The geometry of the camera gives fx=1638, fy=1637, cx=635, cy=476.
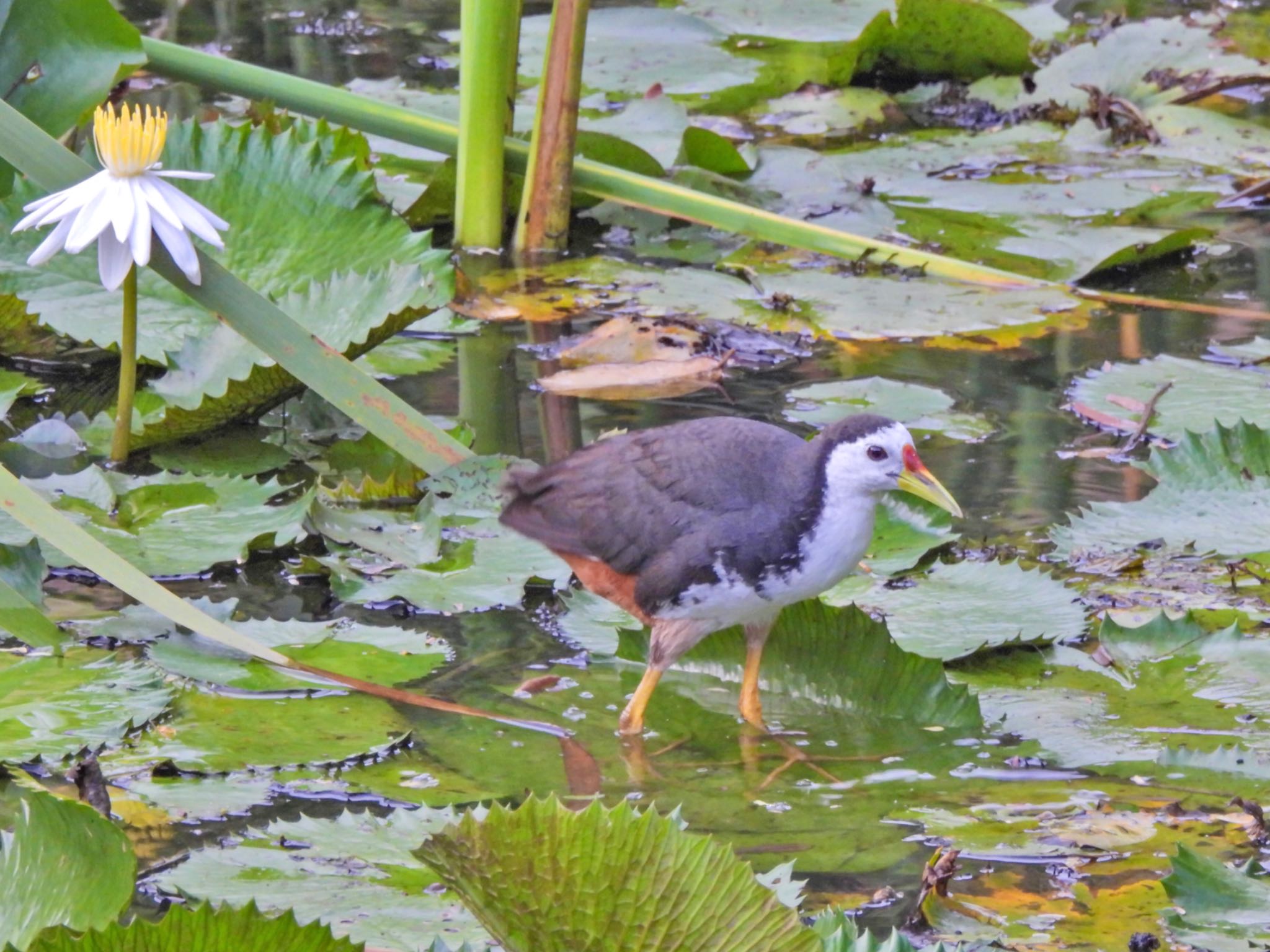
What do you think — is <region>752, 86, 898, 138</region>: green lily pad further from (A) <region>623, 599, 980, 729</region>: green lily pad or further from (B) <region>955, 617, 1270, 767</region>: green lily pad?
(B) <region>955, 617, 1270, 767</region>: green lily pad

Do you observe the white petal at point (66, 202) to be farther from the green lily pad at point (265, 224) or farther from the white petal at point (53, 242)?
the green lily pad at point (265, 224)

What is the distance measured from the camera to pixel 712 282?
5.14 metres

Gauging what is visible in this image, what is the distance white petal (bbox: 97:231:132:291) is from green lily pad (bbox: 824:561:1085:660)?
1545 mm

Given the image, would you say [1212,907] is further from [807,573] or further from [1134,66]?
[1134,66]

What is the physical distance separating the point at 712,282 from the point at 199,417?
190cm

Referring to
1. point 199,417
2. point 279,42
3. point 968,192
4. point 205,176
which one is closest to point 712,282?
point 968,192

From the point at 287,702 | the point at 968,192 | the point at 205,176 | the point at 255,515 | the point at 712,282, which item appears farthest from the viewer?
the point at 968,192

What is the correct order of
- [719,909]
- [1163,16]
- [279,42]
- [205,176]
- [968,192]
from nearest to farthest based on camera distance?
[719,909]
[205,176]
[968,192]
[279,42]
[1163,16]

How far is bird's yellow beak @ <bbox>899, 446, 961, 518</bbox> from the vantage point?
3.04 meters

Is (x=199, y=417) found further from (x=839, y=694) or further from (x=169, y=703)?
(x=839, y=694)

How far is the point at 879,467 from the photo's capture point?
9.90 feet

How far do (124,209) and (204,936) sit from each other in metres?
1.85

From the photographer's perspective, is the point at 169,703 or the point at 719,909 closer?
the point at 719,909

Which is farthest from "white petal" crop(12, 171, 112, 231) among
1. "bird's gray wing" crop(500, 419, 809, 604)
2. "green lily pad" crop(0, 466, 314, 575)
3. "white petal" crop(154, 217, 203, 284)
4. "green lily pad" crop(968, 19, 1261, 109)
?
"green lily pad" crop(968, 19, 1261, 109)
